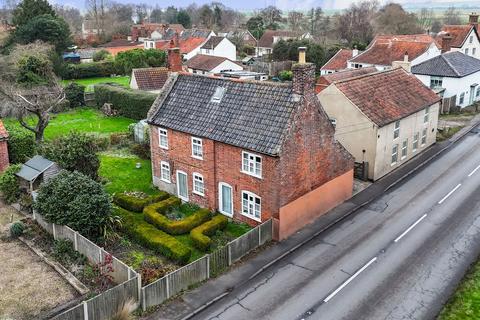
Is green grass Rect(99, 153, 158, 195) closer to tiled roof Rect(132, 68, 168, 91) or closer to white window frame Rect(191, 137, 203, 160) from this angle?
white window frame Rect(191, 137, 203, 160)

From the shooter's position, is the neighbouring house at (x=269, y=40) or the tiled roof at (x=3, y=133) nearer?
the tiled roof at (x=3, y=133)

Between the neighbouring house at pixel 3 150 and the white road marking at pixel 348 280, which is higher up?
the neighbouring house at pixel 3 150

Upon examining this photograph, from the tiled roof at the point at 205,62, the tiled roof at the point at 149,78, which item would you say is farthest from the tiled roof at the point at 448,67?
the tiled roof at the point at 149,78

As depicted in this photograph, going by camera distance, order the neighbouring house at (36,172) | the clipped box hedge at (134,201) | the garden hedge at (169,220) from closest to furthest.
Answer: the garden hedge at (169,220) < the clipped box hedge at (134,201) < the neighbouring house at (36,172)

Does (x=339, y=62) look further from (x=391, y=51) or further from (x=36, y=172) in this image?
(x=36, y=172)

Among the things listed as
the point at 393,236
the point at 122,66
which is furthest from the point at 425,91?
the point at 122,66

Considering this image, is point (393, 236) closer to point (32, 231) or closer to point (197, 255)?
point (197, 255)

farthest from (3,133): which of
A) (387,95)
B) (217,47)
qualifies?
(217,47)

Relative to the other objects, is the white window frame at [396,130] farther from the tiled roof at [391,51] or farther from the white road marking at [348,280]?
the tiled roof at [391,51]
